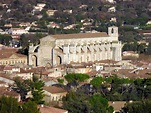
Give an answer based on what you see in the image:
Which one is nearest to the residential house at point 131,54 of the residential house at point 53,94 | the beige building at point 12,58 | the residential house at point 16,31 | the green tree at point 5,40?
the beige building at point 12,58

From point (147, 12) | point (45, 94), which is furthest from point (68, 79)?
point (147, 12)

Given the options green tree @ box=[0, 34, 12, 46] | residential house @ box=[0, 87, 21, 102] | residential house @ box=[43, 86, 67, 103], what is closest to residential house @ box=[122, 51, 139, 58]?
green tree @ box=[0, 34, 12, 46]

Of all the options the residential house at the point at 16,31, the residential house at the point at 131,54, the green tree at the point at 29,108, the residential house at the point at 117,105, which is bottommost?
the residential house at the point at 131,54

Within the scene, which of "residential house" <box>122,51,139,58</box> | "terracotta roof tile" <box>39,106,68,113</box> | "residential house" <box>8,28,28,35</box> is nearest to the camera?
"terracotta roof tile" <box>39,106,68,113</box>

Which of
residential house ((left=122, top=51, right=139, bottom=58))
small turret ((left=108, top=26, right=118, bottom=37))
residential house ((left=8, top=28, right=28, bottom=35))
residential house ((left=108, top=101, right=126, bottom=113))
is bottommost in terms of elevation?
residential house ((left=122, top=51, right=139, bottom=58))

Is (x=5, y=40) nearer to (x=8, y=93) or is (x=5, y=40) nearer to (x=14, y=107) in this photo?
(x=8, y=93)

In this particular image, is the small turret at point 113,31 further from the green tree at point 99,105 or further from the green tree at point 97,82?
the green tree at point 99,105

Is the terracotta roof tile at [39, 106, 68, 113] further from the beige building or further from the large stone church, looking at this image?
the beige building

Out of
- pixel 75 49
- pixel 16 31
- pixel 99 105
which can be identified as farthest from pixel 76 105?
pixel 16 31
